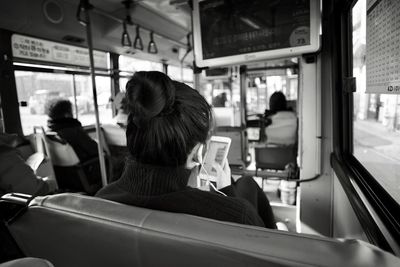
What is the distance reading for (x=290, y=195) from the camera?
8.56 ft

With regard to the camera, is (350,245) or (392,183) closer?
(350,245)

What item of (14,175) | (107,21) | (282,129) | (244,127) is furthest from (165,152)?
(107,21)

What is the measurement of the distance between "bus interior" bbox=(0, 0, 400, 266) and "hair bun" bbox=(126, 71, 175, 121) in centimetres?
29

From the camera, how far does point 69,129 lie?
3.12m

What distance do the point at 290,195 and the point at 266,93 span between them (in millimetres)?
1959

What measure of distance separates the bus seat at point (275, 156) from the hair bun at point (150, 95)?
2.48 m

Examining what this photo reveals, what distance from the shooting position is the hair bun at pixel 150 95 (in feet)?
2.63

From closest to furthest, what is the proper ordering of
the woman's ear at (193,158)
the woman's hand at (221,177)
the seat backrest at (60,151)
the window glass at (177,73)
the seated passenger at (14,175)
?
Result: the woman's ear at (193,158), the woman's hand at (221,177), the seated passenger at (14,175), the seat backrest at (60,151), the window glass at (177,73)

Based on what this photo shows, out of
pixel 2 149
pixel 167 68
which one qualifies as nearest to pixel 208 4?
pixel 2 149

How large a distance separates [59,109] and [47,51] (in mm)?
705

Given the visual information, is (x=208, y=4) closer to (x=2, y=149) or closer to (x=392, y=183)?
(x=392, y=183)

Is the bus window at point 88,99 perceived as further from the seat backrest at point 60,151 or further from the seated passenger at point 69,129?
the seat backrest at point 60,151

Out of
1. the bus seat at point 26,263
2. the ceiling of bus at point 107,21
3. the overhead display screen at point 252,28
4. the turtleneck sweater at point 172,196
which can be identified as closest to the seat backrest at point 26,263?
the bus seat at point 26,263

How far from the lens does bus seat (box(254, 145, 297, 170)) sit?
Answer: 3.07m
